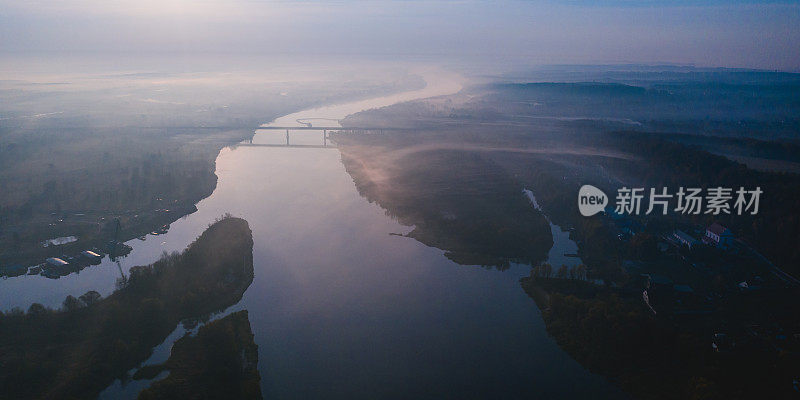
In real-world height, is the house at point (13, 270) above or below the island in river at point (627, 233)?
below

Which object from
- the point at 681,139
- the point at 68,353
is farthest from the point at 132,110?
the point at 681,139

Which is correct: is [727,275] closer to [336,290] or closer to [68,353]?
[336,290]

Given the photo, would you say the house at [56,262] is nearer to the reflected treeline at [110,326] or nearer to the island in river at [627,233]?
the reflected treeline at [110,326]

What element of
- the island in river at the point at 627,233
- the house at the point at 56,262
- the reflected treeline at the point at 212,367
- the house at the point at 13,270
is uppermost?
the island in river at the point at 627,233

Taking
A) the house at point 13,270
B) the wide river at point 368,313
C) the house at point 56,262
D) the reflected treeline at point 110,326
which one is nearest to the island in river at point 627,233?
the wide river at point 368,313

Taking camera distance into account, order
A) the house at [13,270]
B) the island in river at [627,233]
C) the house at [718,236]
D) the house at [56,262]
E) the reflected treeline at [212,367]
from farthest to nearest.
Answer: the house at [718,236] < the house at [56,262] < the house at [13,270] < the island in river at [627,233] < the reflected treeline at [212,367]

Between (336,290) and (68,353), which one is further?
(336,290)
